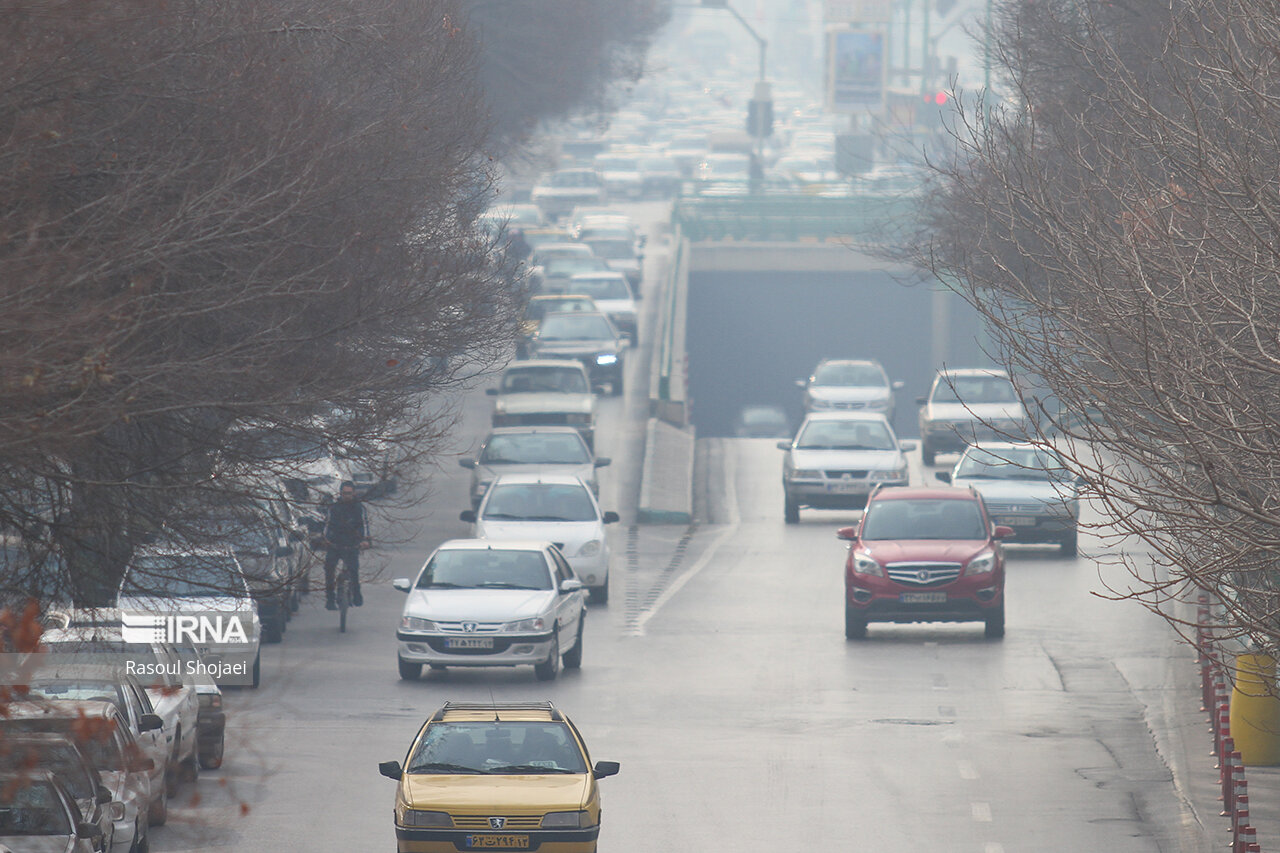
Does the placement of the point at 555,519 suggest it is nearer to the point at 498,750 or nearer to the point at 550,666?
the point at 550,666

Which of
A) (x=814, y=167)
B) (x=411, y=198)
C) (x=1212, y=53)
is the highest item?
(x=1212, y=53)

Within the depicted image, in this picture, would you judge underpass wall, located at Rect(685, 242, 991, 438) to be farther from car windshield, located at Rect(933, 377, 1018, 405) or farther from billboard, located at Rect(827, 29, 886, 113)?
car windshield, located at Rect(933, 377, 1018, 405)

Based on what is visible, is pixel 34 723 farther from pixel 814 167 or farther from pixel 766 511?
pixel 814 167

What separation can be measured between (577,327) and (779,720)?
26.1 meters

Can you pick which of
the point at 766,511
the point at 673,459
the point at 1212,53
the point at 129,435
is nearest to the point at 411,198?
the point at 129,435

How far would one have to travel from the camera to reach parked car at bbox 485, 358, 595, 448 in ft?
119

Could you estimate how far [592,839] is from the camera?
12633 mm

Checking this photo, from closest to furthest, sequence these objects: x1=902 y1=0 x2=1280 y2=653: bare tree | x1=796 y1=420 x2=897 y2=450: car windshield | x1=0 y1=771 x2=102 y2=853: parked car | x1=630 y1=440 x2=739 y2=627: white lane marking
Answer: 1. x1=902 y1=0 x2=1280 y2=653: bare tree
2. x1=0 y1=771 x2=102 y2=853: parked car
3. x1=630 y1=440 x2=739 y2=627: white lane marking
4. x1=796 y1=420 x2=897 y2=450: car windshield

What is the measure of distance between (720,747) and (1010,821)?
327 centimetres

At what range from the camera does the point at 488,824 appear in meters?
12.6

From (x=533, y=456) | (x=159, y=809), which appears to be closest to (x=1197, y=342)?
(x=159, y=809)

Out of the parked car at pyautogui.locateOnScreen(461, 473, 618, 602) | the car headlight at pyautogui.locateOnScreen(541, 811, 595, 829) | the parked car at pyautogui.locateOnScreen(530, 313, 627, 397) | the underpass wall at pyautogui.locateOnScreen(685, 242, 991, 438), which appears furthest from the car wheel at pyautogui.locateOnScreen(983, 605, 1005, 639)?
the underpass wall at pyautogui.locateOnScreen(685, 242, 991, 438)

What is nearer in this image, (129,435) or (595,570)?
(129,435)

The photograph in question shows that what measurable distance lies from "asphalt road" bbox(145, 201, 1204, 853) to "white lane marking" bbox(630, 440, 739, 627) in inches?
3.6
